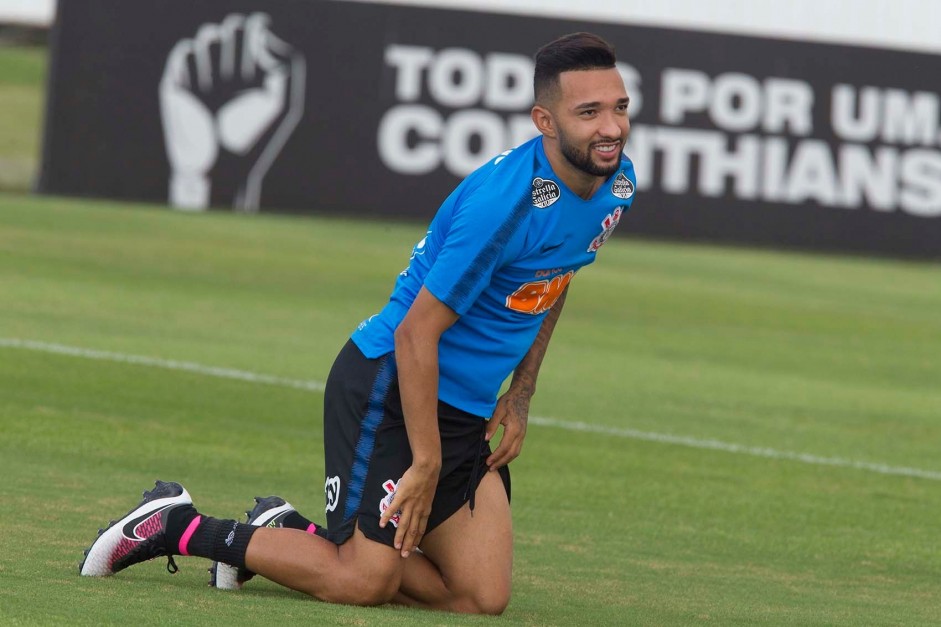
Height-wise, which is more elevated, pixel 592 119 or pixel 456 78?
pixel 456 78

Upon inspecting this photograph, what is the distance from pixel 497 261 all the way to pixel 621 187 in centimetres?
60

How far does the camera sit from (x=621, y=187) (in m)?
5.62

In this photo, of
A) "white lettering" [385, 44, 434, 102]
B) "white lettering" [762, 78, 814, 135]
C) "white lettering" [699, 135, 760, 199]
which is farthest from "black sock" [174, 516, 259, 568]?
"white lettering" [762, 78, 814, 135]

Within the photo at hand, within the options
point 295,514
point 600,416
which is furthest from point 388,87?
point 295,514

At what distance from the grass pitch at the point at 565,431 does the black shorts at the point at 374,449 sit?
0.34 meters

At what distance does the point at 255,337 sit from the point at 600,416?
3.32 m

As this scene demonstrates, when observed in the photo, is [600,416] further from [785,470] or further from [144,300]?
[144,300]

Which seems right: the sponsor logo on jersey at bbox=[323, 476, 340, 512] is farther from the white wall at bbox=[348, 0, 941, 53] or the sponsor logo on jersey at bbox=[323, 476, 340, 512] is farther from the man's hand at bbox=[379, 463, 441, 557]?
the white wall at bbox=[348, 0, 941, 53]

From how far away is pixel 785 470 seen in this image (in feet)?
31.4

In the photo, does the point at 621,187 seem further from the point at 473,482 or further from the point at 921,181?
the point at 921,181

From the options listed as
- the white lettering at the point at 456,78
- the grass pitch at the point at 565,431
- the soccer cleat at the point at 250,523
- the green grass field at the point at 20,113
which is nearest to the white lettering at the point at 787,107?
the white lettering at the point at 456,78

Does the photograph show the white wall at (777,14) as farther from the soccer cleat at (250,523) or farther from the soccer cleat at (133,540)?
the soccer cleat at (133,540)

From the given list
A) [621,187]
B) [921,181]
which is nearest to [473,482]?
[621,187]

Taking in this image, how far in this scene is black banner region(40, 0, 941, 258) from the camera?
2258 cm
